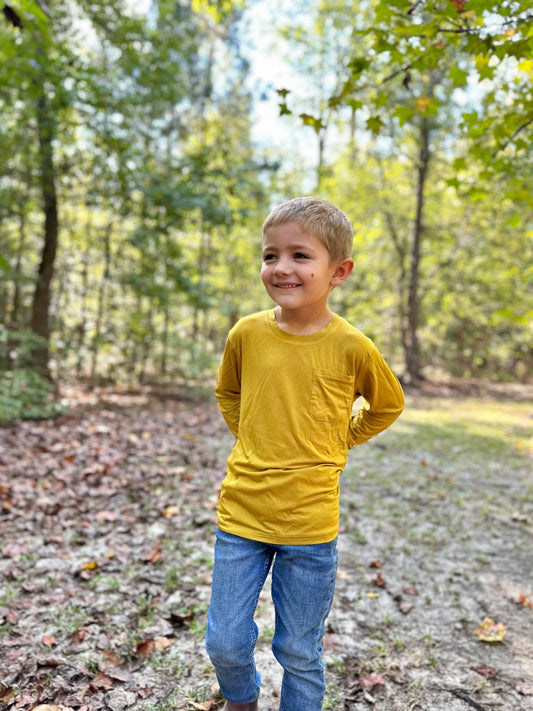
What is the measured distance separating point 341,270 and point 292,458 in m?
0.67

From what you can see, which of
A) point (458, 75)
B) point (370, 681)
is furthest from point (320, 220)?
point (370, 681)

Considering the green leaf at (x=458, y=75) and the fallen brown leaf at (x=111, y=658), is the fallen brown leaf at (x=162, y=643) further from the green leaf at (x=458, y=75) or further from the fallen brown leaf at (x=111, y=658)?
the green leaf at (x=458, y=75)

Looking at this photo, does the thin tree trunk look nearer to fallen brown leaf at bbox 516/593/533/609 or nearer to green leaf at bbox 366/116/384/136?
green leaf at bbox 366/116/384/136

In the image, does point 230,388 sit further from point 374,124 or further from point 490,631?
point 490,631

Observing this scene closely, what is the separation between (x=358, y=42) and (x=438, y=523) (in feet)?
42.6

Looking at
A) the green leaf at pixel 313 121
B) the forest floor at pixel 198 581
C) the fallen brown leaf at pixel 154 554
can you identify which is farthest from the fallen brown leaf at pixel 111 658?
the green leaf at pixel 313 121

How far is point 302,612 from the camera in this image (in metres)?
1.78

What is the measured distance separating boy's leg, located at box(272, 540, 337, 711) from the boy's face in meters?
0.82

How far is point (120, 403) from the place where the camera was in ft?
32.4

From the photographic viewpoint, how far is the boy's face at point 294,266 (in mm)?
1743

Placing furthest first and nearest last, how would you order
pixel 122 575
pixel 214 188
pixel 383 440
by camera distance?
pixel 214 188
pixel 383 440
pixel 122 575

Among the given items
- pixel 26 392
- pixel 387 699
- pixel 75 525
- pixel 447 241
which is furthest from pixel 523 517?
pixel 447 241

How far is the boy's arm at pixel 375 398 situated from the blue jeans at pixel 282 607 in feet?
1.48

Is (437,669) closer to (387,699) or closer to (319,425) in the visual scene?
(387,699)
